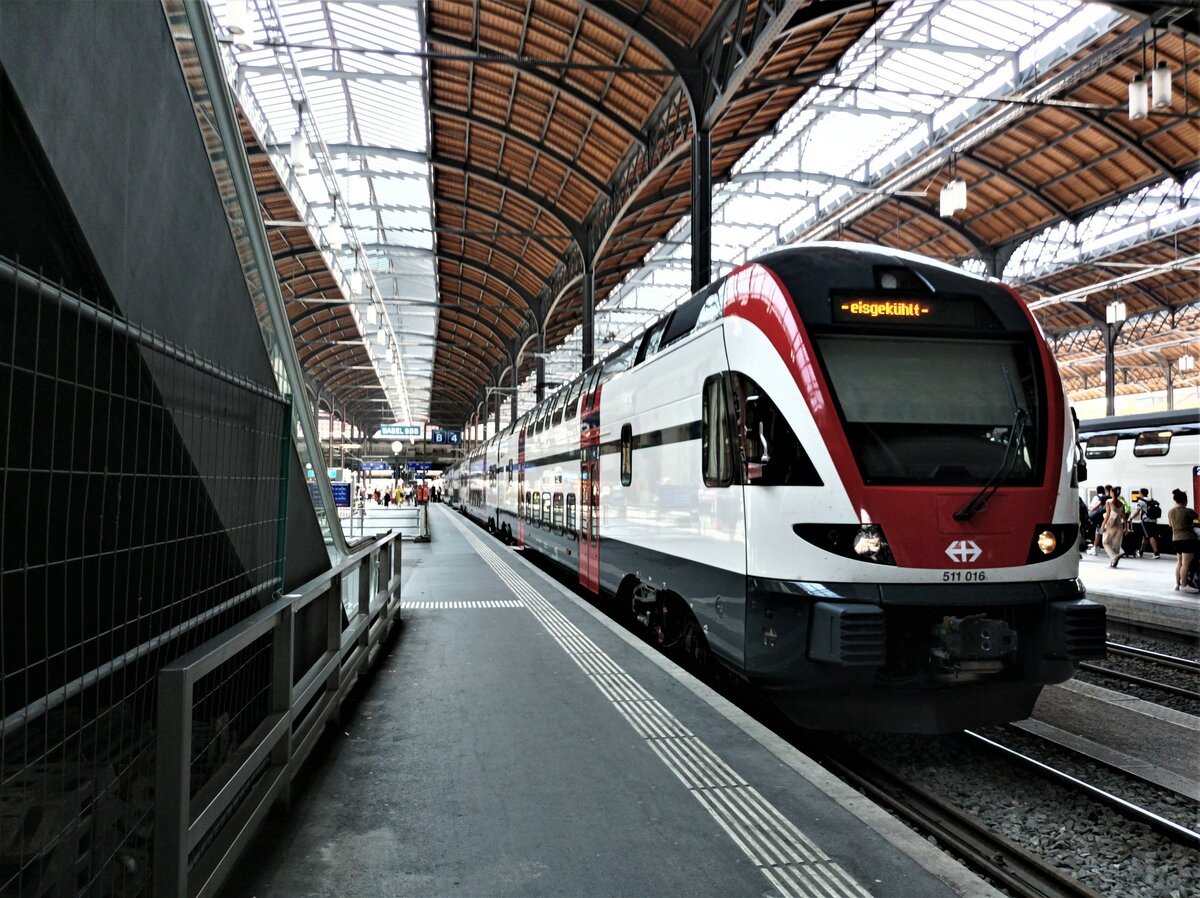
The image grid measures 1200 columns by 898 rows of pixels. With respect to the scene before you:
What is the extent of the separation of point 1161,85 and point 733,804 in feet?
37.1

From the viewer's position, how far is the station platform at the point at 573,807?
3137 millimetres

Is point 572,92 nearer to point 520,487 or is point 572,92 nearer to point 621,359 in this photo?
point 520,487

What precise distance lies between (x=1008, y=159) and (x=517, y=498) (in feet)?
48.5

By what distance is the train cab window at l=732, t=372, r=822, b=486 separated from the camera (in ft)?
16.8

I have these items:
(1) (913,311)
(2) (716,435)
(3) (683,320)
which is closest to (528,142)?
(3) (683,320)

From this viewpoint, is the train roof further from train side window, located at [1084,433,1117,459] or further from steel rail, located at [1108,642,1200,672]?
steel rail, located at [1108,642,1200,672]

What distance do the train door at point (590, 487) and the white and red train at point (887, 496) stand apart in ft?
14.2

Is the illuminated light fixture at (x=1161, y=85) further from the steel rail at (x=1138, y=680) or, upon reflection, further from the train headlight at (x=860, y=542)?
the train headlight at (x=860, y=542)

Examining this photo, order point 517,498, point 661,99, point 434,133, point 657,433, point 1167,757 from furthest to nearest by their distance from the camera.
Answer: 1. point 434,133
2. point 517,498
3. point 661,99
4. point 657,433
5. point 1167,757

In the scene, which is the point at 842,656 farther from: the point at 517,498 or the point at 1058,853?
the point at 517,498

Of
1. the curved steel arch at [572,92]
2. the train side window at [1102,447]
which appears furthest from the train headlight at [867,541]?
the train side window at [1102,447]

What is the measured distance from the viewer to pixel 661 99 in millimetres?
16406

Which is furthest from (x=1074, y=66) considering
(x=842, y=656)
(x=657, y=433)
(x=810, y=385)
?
(x=842, y=656)

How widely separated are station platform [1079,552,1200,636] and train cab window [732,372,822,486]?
275 inches
